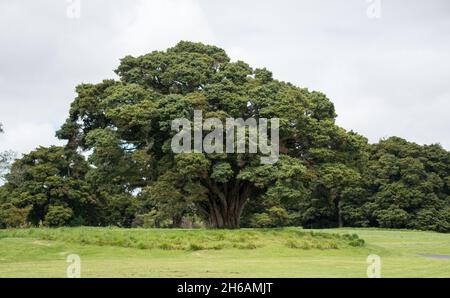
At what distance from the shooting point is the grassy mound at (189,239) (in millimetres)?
26141

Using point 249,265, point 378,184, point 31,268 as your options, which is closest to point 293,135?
point 249,265

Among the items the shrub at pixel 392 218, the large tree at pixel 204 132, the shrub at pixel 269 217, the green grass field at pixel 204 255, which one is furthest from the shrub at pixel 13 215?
the shrub at pixel 392 218

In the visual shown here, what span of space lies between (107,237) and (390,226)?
4170cm

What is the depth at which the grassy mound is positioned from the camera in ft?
85.8

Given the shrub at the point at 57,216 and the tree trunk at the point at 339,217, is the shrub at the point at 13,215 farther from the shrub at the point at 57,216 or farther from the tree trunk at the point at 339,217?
the tree trunk at the point at 339,217

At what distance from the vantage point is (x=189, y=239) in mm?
27156

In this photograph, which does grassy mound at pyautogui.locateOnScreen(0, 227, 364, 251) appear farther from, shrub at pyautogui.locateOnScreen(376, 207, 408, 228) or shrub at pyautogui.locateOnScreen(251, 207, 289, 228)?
shrub at pyautogui.locateOnScreen(376, 207, 408, 228)

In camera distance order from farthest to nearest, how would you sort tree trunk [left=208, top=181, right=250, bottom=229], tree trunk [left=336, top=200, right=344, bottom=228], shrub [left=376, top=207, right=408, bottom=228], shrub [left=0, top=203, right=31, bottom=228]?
tree trunk [left=336, top=200, right=344, bottom=228] < shrub [left=376, top=207, right=408, bottom=228] < shrub [left=0, top=203, right=31, bottom=228] < tree trunk [left=208, top=181, right=250, bottom=229]

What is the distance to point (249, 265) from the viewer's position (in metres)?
19.8

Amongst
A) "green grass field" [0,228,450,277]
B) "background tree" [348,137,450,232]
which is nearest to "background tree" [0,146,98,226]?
"green grass field" [0,228,450,277]

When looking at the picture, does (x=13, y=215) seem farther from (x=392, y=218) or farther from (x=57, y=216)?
(x=392, y=218)

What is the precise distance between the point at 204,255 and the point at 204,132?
8747 millimetres

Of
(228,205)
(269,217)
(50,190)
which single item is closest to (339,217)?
(269,217)
